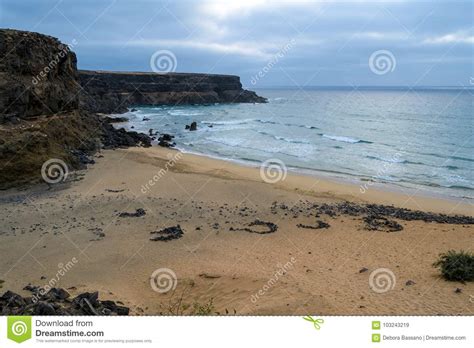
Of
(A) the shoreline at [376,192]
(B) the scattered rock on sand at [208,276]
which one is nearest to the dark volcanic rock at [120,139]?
(A) the shoreline at [376,192]

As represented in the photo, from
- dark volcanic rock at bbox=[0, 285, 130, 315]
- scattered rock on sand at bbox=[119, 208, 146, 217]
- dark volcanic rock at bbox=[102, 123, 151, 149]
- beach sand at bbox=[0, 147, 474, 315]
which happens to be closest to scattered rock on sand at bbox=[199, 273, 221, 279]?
beach sand at bbox=[0, 147, 474, 315]

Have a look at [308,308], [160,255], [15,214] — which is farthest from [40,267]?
[308,308]

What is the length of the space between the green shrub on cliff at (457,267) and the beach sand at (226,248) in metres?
0.37

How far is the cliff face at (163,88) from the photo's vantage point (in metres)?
100

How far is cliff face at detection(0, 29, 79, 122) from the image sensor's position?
20.8 m

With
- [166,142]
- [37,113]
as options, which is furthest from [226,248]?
[166,142]

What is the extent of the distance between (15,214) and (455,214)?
18708 mm

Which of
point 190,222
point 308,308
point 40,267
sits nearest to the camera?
point 308,308

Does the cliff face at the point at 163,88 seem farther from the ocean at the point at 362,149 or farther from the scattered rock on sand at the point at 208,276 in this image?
the scattered rock on sand at the point at 208,276

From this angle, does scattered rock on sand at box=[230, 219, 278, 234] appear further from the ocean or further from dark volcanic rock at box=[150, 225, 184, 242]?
the ocean

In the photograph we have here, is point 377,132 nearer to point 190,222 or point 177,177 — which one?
point 177,177

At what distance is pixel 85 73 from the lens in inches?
4092

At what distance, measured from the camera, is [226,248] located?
540 inches

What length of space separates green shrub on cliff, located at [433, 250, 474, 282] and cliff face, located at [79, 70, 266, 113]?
7556cm
